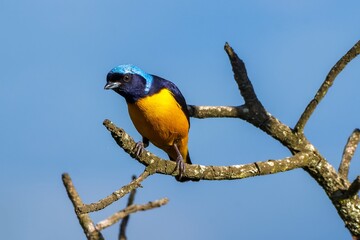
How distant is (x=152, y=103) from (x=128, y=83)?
38cm

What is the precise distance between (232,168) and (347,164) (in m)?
1.71

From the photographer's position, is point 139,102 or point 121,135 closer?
point 121,135

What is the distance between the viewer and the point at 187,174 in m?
6.15

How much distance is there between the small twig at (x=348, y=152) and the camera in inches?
288

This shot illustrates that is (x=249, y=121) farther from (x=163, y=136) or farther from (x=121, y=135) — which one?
(x=121, y=135)

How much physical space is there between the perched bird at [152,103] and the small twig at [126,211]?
12.1ft

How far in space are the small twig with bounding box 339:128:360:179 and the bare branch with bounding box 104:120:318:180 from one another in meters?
0.43

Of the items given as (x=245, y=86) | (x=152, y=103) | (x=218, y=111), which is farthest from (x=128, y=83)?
(x=245, y=86)

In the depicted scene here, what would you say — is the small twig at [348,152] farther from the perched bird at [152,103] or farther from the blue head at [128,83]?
the blue head at [128,83]

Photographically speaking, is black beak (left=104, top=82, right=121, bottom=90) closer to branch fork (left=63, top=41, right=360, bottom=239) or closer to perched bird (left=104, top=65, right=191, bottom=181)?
perched bird (left=104, top=65, right=191, bottom=181)

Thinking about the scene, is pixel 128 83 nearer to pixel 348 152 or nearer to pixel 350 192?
pixel 348 152

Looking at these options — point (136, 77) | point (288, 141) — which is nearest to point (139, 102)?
point (136, 77)

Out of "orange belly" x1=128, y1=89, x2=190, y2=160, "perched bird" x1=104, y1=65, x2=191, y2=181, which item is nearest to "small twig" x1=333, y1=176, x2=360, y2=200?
"perched bird" x1=104, y1=65, x2=191, y2=181

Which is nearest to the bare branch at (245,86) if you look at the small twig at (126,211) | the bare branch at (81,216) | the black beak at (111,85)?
the black beak at (111,85)
